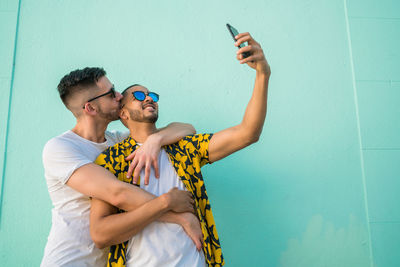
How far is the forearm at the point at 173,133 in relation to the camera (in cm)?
177

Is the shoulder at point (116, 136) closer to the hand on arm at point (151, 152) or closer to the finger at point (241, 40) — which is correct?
the hand on arm at point (151, 152)

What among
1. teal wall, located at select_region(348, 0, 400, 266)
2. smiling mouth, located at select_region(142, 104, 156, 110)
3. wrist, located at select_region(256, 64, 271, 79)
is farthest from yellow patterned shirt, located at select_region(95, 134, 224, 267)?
teal wall, located at select_region(348, 0, 400, 266)

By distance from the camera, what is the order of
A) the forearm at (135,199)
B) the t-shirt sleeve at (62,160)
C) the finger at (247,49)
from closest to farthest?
1. the finger at (247,49)
2. the forearm at (135,199)
3. the t-shirt sleeve at (62,160)


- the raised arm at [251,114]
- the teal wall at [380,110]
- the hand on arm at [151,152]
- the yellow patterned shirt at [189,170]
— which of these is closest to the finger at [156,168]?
the hand on arm at [151,152]

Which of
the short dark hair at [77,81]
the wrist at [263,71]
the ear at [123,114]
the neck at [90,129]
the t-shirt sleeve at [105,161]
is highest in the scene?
the short dark hair at [77,81]

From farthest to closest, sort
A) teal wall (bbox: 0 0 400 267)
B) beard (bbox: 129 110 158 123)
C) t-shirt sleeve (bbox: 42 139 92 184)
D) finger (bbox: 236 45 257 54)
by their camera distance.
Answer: teal wall (bbox: 0 0 400 267)
beard (bbox: 129 110 158 123)
t-shirt sleeve (bbox: 42 139 92 184)
finger (bbox: 236 45 257 54)

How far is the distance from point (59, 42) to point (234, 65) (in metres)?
1.52

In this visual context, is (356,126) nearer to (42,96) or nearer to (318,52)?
(318,52)

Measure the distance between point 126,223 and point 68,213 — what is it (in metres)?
0.49

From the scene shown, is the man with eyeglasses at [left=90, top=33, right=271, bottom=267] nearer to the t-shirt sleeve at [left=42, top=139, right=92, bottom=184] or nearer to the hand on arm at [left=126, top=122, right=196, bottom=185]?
the hand on arm at [left=126, top=122, right=196, bottom=185]

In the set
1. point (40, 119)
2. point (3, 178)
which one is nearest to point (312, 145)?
point (40, 119)

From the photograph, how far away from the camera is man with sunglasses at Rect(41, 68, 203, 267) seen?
149 cm

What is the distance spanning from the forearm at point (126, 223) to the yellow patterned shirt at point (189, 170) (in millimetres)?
120

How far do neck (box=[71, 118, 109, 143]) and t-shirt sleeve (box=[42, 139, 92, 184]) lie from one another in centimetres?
25
